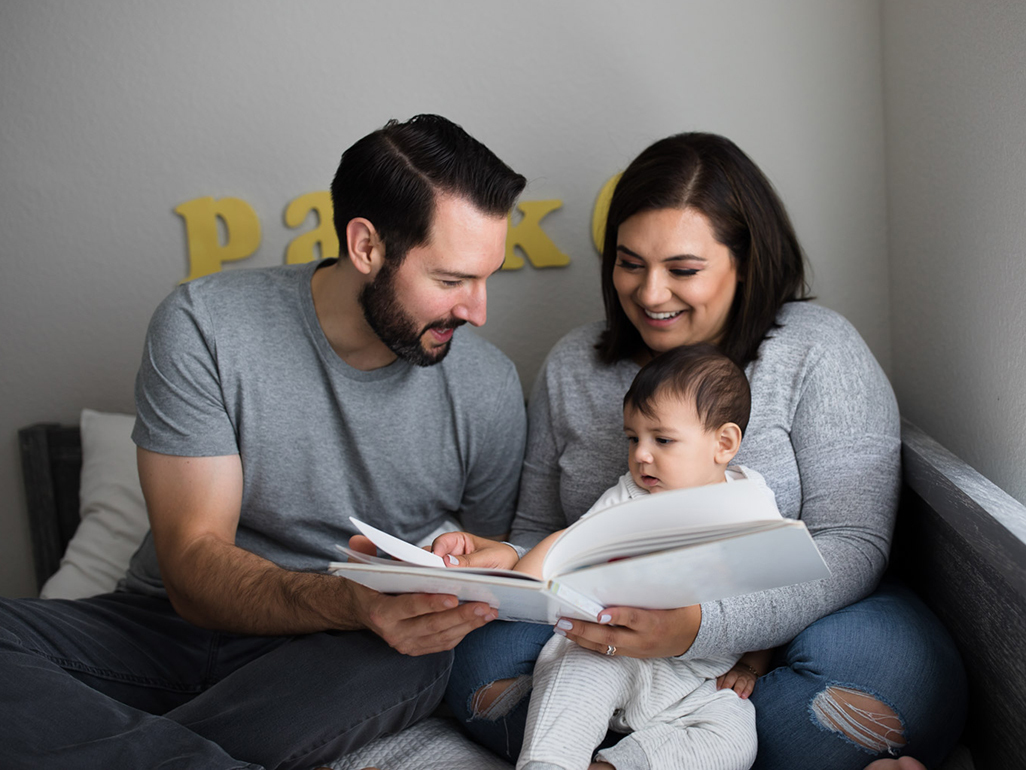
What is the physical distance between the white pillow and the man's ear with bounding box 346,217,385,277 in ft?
2.89

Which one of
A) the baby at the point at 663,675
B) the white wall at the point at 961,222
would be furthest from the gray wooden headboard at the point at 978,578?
the baby at the point at 663,675

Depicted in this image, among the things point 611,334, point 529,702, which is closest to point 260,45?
point 611,334

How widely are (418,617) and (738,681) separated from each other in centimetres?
55

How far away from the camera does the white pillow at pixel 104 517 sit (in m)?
1.95

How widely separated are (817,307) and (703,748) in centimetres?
91

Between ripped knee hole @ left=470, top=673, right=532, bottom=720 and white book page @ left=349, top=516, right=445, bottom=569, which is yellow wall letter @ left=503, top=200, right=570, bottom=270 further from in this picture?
white book page @ left=349, top=516, right=445, bottom=569

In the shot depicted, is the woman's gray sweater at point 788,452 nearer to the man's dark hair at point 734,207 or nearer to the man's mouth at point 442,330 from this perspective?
the man's dark hair at point 734,207

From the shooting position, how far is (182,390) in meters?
1.56

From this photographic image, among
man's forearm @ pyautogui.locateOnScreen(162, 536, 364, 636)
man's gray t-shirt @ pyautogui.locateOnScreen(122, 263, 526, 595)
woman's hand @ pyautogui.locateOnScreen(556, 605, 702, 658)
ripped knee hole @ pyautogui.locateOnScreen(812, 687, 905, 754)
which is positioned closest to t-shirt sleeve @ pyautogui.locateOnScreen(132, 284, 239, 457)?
man's gray t-shirt @ pyautogui.locateOnScreen(122, 263, 526, 595)

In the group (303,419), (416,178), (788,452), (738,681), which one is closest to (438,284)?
(416,178)

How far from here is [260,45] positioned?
214cm

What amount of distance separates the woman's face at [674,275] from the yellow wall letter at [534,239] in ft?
1.69

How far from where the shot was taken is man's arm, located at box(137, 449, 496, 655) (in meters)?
1.21

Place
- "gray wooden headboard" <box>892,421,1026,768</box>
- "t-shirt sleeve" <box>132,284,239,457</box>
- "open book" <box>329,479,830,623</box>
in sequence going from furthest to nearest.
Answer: "t-shirt sleeve" <box>132,284,239,457</box> → "gray wooden headboard" <box>892,421,1026,768</box> → "open book" <box>329,479,830,623</box>
